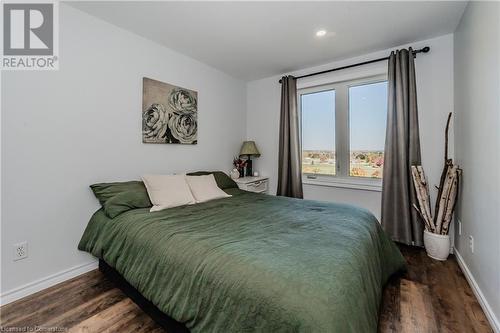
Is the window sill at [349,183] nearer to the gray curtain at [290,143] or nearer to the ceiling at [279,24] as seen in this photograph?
the gray curtain at [290,143]

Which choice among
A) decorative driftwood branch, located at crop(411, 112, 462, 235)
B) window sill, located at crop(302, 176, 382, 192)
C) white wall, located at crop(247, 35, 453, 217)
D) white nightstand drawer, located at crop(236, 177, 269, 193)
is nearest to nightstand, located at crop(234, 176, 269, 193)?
white nightstand drawer, located at crop(236, 177, 269, 193)

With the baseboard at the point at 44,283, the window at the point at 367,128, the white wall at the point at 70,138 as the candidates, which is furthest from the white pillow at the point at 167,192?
the window at the point at 367,128

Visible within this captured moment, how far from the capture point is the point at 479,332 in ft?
4.61

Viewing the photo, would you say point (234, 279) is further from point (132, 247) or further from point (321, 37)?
point (321, 37)

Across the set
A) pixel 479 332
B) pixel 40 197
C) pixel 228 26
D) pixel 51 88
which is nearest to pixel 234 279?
pixel 479 332

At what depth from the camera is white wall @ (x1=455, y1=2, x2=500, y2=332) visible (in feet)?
4.79

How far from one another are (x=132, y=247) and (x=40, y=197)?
100cm

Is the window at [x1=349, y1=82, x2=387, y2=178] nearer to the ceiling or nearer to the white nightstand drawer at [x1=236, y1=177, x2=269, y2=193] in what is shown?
the ceiling

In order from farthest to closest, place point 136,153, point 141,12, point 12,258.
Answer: point 136,153 → point 141,12 → point 12,258

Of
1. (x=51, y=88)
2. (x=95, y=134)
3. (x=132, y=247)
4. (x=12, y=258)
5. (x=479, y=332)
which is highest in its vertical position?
(x=51, y=88)

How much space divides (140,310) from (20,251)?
3.61 ft

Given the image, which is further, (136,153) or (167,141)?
(167,141)

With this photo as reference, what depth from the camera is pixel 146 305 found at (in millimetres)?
1507

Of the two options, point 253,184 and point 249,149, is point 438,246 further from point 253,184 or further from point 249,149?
point 249,149
